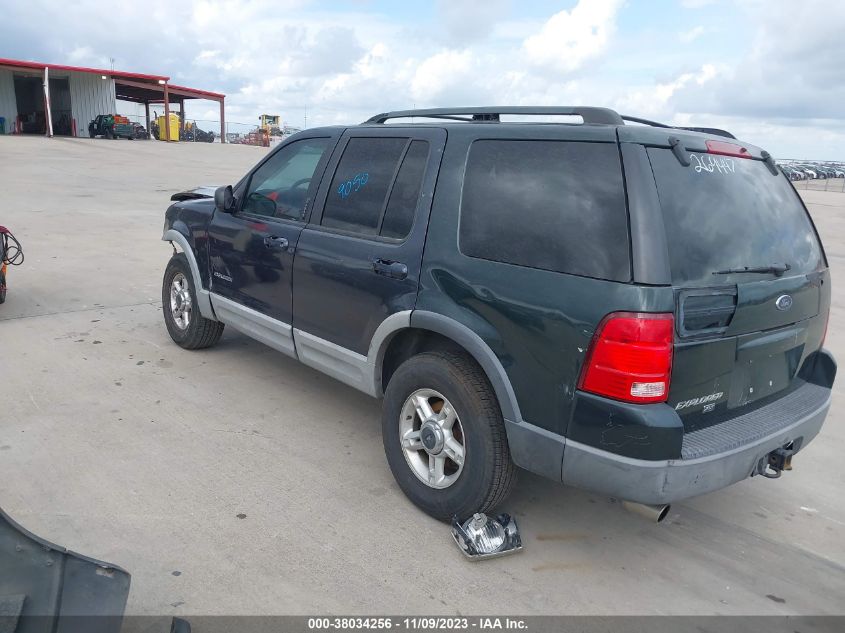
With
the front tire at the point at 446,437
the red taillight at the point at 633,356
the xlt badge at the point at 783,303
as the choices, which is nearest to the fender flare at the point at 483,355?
the front tire at the point at 446,437

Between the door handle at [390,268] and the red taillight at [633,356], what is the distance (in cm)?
112

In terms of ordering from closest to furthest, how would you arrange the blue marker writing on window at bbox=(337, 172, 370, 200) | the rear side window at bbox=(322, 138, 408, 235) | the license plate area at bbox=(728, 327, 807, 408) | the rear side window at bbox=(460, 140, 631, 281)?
1. the rear side window at bbox=(460, 140, 631, 281)
2. the license plate area at bbox=(728, 327, 807, 408)
3. the rear side window at bbox=(322, 138, 408, 235)
4. the blue marker writing on window at bbox=(337, 172, 370, 200)

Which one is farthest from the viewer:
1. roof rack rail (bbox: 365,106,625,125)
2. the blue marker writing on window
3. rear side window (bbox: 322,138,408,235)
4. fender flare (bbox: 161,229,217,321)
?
fender flare (bbox: 161,229,217,321)

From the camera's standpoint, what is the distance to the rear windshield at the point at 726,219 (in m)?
2.62

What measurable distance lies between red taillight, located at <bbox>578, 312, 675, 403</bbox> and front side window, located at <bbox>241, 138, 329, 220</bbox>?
225 centimetres

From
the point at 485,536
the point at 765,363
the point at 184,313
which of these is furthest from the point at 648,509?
the point at 184,313

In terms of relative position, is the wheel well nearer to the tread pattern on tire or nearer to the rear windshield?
the tread pattern on tire

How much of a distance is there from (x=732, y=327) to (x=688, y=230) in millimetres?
448

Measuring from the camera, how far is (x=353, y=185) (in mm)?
3836

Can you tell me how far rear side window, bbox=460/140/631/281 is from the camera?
8.50ft

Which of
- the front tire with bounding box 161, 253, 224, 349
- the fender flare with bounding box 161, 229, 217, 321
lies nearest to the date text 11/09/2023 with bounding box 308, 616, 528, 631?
the fender flare with bounding box 161, 229, 217, 321

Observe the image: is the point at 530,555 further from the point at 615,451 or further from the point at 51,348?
the point at 51,348

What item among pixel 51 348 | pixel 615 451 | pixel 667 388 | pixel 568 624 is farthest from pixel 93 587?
pixel 51 348

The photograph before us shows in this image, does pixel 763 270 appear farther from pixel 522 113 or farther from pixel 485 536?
pixel 485 536
